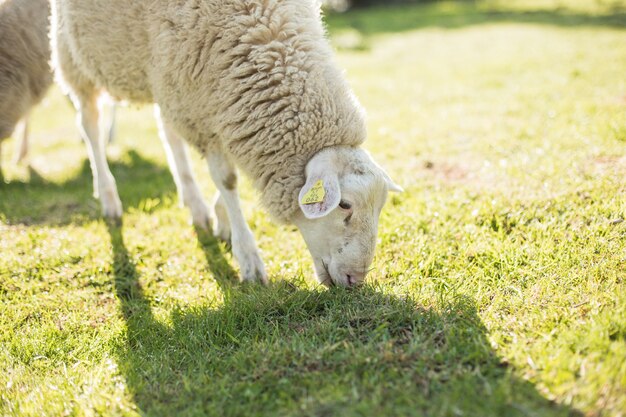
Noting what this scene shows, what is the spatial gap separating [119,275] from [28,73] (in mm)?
2599

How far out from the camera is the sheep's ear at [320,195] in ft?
10.1

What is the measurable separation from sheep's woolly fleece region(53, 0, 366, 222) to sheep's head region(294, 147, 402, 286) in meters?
0.18

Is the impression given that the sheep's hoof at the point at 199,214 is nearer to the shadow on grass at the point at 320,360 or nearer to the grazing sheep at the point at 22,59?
the shadow on grass at the point at 320,360

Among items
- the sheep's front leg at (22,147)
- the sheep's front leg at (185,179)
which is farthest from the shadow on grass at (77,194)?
the sheep's front leg at (185,179)

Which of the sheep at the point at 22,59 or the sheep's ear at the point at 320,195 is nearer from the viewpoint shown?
the sheep's ear at the point at 320,195

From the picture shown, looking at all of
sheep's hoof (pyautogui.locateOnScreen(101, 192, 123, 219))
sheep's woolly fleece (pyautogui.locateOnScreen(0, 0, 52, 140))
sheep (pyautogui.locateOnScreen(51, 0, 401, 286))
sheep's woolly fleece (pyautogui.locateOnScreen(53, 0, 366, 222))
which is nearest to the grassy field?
sheep's hoof (pyautogui.locateOnScreen(101, 192, 123, 219))

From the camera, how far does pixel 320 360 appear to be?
255 centimetres

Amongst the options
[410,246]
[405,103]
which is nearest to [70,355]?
[410,246]

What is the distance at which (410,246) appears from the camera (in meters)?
3.77

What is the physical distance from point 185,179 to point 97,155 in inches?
38.8

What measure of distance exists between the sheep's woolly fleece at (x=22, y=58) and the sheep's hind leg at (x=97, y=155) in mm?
583

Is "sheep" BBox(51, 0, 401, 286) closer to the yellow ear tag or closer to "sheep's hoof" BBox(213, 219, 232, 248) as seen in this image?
the yellow ear tag

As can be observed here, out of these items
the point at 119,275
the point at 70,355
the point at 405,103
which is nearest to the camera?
the point at 70,355

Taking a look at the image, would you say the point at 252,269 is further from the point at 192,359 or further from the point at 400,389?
the point at 400,389
